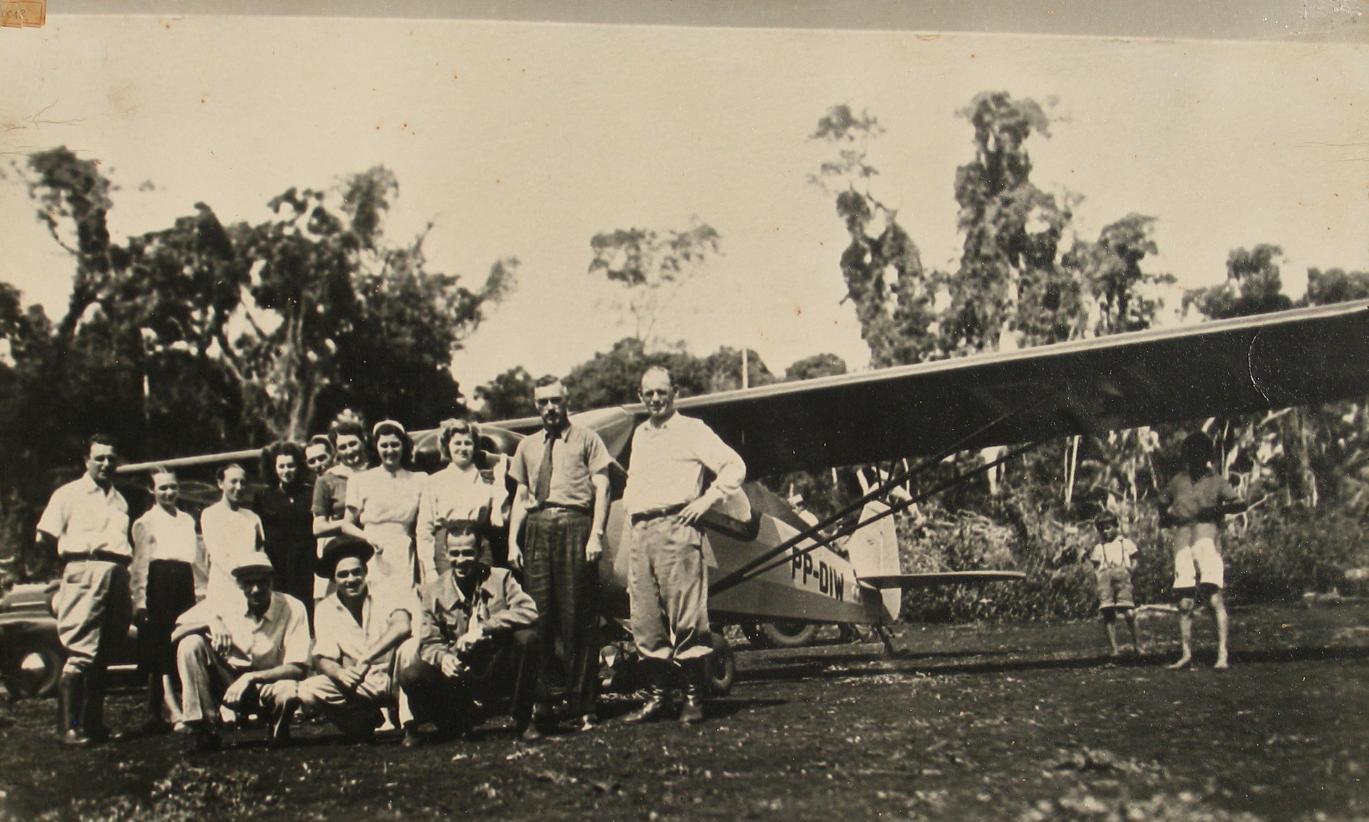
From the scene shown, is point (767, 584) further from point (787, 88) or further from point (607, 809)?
point (607, 809)

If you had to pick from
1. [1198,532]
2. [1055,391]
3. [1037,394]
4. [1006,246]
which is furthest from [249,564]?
[1006,246]

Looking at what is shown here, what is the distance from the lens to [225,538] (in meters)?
5.19

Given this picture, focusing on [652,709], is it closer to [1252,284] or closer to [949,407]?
[949,407]

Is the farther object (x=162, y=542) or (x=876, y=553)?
(x=876, y=553)

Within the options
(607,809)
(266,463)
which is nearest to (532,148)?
(266,463)

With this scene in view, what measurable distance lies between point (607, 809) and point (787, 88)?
3.82 metres

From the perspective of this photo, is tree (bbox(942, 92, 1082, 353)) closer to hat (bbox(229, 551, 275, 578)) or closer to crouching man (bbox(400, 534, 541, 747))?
crouching man (bbox(400, 534, 541, 747))

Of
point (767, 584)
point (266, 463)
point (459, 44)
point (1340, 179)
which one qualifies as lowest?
point (767, 584)

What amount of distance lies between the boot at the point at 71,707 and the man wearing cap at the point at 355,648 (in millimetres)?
1343

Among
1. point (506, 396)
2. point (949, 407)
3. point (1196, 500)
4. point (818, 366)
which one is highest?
point (506, 396)

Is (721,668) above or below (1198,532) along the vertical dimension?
below

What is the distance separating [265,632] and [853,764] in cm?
287

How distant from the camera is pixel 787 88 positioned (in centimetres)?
538

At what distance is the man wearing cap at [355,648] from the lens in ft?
15.1
